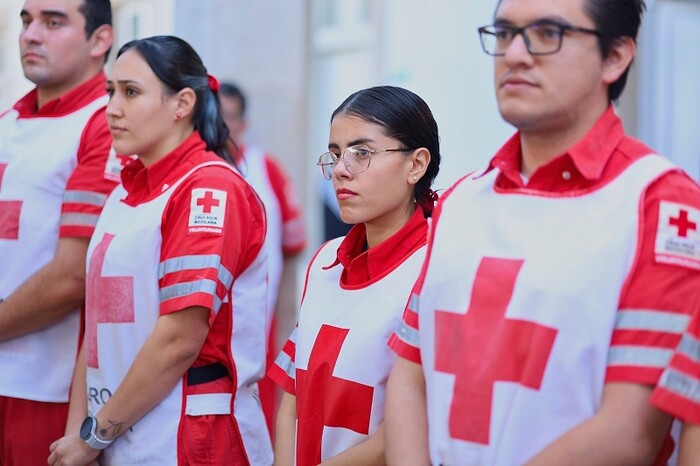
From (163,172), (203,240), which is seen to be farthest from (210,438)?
(163,172)

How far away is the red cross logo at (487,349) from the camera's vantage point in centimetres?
218

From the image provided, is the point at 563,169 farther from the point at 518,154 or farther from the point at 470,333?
the point at 470,333

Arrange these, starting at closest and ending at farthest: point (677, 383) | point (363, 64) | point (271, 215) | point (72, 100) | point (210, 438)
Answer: point (677, 383)
point (210, 438)
point (72, 100)
point (271, 215)
point (363, 64)

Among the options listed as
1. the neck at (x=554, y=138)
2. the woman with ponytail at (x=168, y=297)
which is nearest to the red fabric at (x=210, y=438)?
the woman with ponytail at (x=168, y=297)

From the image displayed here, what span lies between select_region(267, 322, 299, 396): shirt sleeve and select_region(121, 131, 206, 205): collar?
0.58m

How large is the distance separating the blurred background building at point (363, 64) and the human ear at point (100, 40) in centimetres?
209

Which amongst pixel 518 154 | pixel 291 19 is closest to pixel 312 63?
pixel 291 19

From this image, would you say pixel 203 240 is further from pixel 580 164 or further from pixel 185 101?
pixel 580 164

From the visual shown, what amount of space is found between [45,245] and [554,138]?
192cm

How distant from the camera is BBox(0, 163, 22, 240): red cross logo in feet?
12.0

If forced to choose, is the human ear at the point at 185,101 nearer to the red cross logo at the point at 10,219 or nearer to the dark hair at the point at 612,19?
the red cross logo at the point at 10,219

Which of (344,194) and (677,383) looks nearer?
(677,383)

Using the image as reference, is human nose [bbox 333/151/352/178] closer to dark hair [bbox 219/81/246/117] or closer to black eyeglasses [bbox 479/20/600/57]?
black eyeglasses [bbox 479/20/600/57]

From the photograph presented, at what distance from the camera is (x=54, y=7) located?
3836 mm
